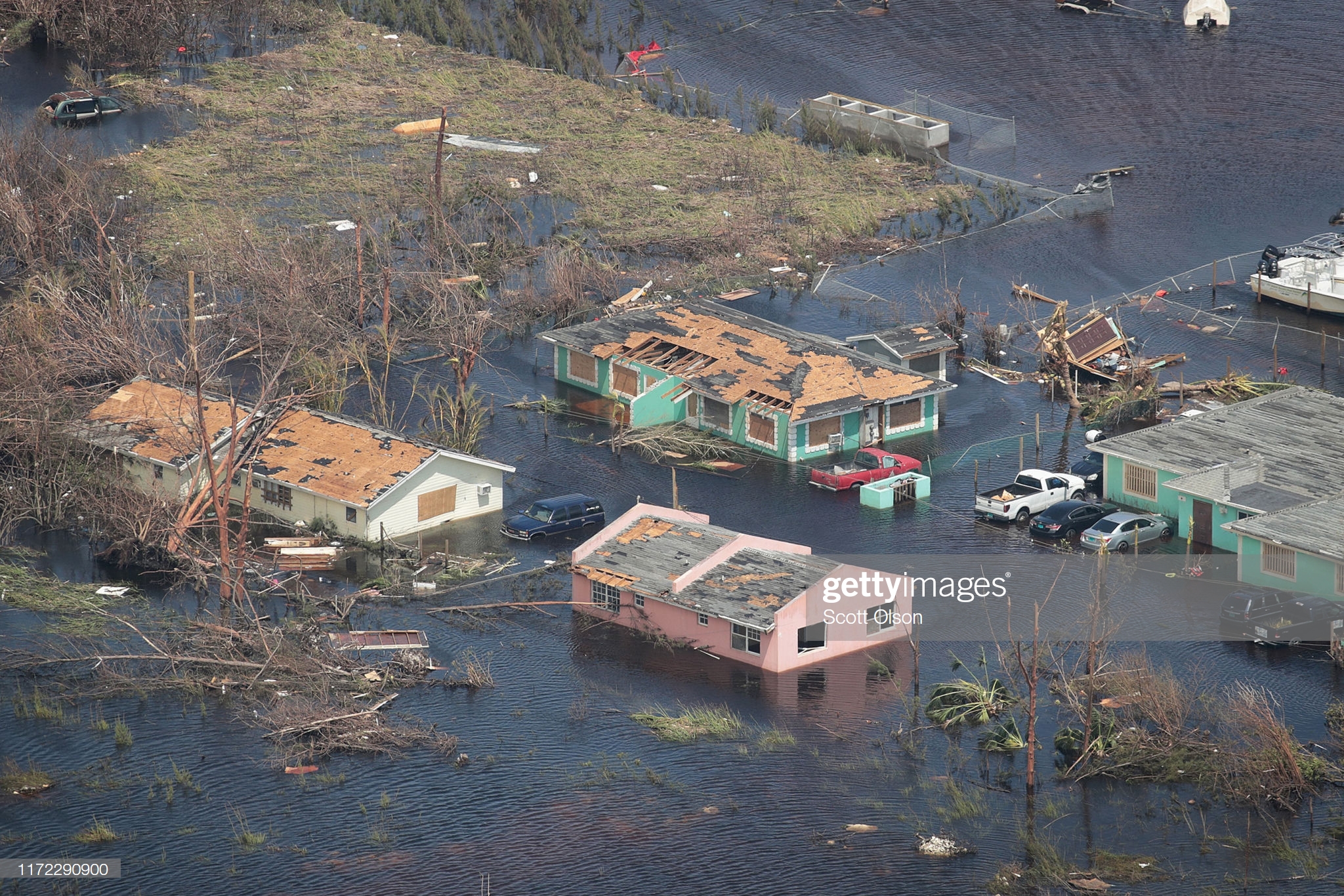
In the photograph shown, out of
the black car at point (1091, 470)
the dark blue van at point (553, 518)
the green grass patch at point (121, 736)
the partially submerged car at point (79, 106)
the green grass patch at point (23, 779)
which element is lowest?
the green grass patch at point (23, 779)

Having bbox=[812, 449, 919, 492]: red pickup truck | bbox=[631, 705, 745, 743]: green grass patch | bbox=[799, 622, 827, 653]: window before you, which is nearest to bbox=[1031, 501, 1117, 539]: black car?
bbox=[812, 449, 919, 492]: red pickup truck

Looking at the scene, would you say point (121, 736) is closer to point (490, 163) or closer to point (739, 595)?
point (739, 595)

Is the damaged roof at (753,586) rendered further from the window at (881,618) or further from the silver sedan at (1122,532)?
the silver sedan at (1122,532)

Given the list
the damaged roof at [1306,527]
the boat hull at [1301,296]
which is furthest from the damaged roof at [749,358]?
the boat hull at [1301,296]

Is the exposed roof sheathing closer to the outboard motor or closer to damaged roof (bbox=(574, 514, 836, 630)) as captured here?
damaged roof (bbox=(574, 514, 836, 630))

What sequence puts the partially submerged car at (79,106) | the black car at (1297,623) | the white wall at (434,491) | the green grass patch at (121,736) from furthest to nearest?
the partially submerged car at (79,106) → the white wall at (434,491) → the black car at (1297,623) → the green grass patch at (121,736)

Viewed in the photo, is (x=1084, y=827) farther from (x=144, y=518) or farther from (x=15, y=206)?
(x=15, y=206)
